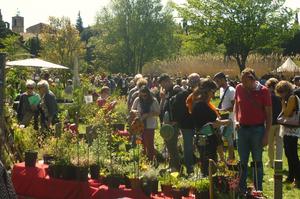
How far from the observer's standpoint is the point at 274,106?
848 cm

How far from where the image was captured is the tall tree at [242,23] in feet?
131

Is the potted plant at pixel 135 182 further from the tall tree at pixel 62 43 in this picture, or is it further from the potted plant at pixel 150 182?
the tall tree at pixel 62 43

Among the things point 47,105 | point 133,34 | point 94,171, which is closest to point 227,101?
point 94,171

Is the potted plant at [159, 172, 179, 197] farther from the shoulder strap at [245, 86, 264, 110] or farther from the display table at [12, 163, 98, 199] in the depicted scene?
the shoulder strap at [245, 86, 264, 110]

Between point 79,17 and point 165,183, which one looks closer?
point 165,183

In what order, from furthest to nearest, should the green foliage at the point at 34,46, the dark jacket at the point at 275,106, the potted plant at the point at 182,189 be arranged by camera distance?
the green foliage at the point at 34,46 < the dark jacket at the point at 275,106 < the potted plant at the point at 182,189

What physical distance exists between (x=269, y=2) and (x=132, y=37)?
73.5 feet

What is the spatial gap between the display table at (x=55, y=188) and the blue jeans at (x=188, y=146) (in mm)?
2093

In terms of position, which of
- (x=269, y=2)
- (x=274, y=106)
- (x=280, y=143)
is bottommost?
(x=280, y=143)

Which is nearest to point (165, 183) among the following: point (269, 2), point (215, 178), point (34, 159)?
point (215, 178)

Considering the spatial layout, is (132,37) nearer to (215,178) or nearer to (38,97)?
(38,97)

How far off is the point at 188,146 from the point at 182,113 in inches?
20.5

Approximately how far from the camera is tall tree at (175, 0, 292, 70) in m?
39.9

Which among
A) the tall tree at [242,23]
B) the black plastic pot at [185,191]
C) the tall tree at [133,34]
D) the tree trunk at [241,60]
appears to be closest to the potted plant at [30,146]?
the black plastic pot at [185,191]
